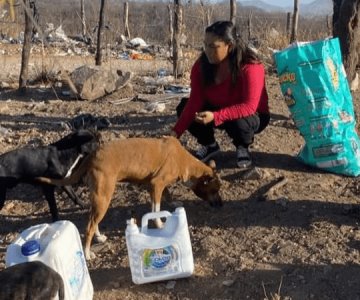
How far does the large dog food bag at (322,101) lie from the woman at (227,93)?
0.27 m

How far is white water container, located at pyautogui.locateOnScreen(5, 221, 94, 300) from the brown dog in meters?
0.70

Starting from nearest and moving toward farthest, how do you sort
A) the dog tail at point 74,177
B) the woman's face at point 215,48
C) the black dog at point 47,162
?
the dog tail at point 74,177
the black dog at point 47,162
the woman's face at point 215,48

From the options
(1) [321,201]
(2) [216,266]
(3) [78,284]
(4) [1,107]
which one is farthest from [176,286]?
(4) [1,107]

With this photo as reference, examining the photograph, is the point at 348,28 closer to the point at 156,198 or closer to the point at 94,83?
the point at 156,198

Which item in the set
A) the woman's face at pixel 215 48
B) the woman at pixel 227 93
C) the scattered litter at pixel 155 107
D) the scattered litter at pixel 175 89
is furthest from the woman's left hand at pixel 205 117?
the scattered litter at pixel 175 89

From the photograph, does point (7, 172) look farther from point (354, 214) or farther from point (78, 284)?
point (354, 214)

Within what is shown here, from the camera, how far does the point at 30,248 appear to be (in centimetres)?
323

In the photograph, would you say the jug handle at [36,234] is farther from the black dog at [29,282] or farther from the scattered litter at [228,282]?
the scattered litter at [228,282]

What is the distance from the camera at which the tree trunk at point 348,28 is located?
20.1ft

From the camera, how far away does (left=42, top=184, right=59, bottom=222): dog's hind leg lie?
488 centimetres

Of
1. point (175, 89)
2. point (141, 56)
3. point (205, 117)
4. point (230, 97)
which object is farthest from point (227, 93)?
point (141, 56)

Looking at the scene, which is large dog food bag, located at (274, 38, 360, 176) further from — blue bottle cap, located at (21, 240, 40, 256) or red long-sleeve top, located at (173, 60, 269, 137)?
blue bottle cap, located at (21, 240, 40, 256)

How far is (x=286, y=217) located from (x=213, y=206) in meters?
0.60

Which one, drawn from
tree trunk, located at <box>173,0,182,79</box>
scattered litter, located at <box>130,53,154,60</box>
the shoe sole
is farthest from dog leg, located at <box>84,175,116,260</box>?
scattered litter, located at <box>130,53,154,60</box>
